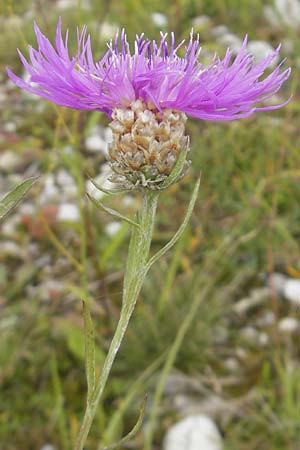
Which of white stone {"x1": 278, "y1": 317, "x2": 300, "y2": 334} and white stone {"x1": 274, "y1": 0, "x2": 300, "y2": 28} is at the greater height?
white stone {"x1": 274, "y1": 0, "x2": 300, "y2": 28}

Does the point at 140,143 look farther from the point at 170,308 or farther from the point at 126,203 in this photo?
the point at 126,203

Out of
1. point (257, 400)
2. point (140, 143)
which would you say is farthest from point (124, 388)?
point (140, 143)

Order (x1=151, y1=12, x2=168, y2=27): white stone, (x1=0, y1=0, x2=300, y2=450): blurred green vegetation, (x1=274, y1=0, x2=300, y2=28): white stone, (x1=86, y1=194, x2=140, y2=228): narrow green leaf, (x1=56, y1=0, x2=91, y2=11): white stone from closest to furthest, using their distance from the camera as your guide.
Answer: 1. (x1=86, y1=194, x2=140, y2=228): narrow green leaf
2. (x1=0, y1=0, x2=300, y2=450): blurred green vegetation
3. (x1=151, y1=12, x2=168, y2=27): white stone
4. (x1=274, y1=0, x2=300, y2=28): white stone
5. (x1=56, y1=0, x2=91, y2=11): white stone

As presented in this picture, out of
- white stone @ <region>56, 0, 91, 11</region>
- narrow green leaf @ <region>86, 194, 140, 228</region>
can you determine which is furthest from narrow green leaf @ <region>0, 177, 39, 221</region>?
white stone @ <region>56, 0, 91, 11</region>

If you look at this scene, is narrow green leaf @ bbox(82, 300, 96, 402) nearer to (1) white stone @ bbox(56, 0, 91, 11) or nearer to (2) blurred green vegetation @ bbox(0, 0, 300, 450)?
(2) blurred green vegetation @ bbox(0, 0, 300, 450)

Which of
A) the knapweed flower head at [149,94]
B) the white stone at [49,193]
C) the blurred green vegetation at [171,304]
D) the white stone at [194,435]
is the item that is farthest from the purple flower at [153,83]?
the white stone at [49,193]
